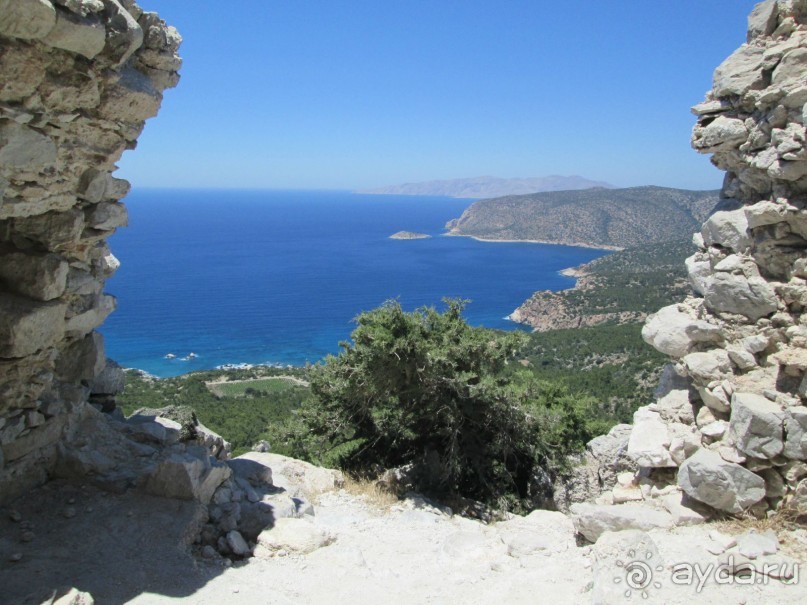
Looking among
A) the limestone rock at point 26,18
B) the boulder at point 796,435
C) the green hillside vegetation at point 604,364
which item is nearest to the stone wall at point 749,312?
the boulder at point 796,435

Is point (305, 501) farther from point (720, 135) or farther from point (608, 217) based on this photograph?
point (608, 217)

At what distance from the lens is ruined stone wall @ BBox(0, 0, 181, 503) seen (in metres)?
5.38

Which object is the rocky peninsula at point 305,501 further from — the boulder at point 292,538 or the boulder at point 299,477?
the boulder at point 299,477

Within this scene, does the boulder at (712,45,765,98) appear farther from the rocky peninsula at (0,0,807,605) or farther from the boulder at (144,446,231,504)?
the boulder at (144,446,231,504)

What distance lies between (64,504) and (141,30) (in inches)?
225

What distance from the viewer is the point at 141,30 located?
6.36 meters

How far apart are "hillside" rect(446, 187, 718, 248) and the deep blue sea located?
6.94 metres

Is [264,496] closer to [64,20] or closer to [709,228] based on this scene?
[64,20]

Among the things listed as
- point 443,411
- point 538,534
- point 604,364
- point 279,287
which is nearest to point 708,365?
point 538,534

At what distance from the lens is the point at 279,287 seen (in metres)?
115

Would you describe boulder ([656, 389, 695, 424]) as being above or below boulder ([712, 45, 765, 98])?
below

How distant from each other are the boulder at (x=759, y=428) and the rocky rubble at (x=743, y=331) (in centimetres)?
1

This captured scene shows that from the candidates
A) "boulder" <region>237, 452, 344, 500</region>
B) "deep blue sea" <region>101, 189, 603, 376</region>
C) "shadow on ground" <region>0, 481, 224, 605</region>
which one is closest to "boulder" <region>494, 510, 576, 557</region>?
"boulder" <region>237, 452, 344, 500</region>

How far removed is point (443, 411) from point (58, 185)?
23.7ft
